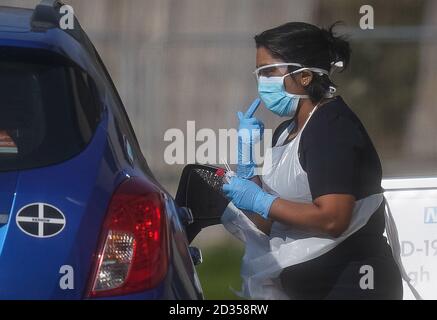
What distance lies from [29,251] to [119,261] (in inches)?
11.3

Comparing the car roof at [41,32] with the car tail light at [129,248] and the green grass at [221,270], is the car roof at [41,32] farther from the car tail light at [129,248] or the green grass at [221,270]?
the green grass at [221,270]

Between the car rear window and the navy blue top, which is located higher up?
the car rear window

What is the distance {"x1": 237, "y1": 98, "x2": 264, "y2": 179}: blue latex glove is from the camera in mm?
4152

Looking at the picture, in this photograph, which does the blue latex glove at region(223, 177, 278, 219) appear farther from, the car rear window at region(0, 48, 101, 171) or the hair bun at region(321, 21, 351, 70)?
the car rear window at region(0, 48, 101, 171)

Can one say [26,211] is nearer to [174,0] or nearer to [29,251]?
[29,251]

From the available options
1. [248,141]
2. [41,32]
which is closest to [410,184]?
[248,141]

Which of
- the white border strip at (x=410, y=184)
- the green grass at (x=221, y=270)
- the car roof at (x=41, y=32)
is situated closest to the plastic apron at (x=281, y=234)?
the white border strip at (x=410, y=184)

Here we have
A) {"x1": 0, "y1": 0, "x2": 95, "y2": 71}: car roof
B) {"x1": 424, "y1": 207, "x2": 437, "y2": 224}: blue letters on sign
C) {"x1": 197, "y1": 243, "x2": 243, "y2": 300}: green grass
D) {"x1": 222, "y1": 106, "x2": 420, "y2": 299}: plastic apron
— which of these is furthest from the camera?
{"x1": 197, "y1": 243, "x2": 243, "y2": 300}: green grass

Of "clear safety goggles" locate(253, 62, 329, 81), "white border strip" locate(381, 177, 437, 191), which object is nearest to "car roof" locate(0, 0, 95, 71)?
"clear safety goggles" locate(253, 62, 329, 81)

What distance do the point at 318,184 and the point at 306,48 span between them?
59cm

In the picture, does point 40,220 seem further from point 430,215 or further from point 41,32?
point 430,215

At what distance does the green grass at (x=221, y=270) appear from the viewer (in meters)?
6.53

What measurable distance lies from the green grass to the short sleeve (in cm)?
267
